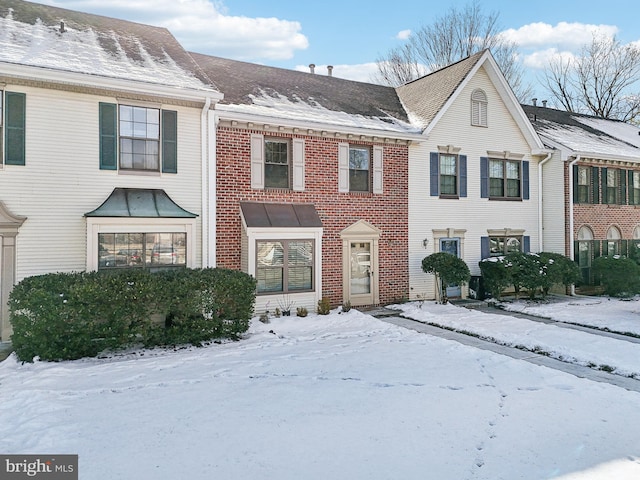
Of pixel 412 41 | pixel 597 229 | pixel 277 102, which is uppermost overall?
pixel 412 41

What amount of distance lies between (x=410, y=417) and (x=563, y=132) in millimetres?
17516

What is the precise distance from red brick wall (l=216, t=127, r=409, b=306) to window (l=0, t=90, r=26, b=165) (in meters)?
4.12

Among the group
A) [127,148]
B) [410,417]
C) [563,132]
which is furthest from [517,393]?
[563,132]

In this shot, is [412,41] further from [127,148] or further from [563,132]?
[127,148]

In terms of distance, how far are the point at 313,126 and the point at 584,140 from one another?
12639mm

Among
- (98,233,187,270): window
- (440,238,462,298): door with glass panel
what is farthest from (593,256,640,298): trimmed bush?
(98,233,187,270): window

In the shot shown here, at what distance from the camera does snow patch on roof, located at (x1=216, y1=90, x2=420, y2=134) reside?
39.5 ft

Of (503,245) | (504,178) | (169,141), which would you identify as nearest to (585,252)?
(503,245)

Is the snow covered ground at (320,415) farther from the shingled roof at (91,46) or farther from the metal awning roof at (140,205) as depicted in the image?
the shingled roof at (91,46)

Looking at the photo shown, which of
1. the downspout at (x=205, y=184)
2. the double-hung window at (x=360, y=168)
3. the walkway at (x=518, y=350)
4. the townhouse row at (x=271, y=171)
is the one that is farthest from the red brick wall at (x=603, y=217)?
the downspout at (x=205, y=184)

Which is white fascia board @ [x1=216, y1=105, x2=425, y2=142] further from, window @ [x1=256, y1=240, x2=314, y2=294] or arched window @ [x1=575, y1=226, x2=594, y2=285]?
arched window @ [x1=575, y1=226, x2=594, y2=285]

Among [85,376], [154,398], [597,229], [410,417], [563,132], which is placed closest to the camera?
[410,417]

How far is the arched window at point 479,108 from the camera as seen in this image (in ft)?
49.6

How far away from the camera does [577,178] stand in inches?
658
